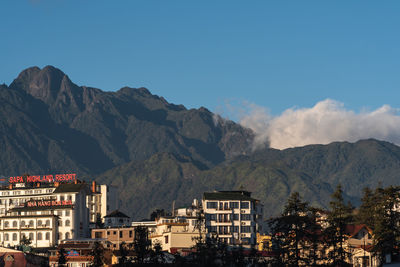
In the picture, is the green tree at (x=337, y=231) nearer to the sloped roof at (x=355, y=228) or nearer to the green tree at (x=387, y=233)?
the green tree at (x=387, y=233)

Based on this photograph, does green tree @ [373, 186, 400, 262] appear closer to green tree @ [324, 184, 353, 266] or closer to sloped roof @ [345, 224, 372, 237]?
green tree @ [324, 184, 353, 266]

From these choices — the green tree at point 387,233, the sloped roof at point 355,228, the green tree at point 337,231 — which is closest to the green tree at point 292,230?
the green tree at point 337,231

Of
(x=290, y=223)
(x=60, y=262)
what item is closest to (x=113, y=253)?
(x=60, y=262)

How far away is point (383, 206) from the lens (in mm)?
162000

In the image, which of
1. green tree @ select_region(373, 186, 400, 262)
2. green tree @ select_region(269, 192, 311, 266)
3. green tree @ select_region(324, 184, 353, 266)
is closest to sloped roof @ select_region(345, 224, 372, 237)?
green tree @ select_region(373, 186, 400, 262)

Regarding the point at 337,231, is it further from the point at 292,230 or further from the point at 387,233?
the point at 387,233

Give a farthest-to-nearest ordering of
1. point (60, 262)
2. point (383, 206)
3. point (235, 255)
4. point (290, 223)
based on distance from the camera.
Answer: point (60, 262) → point (383, 206) → point (235, 255) → point (290, 223)

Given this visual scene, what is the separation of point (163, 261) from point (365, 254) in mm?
40685

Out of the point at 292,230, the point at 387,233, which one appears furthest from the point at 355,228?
the point at 292,230

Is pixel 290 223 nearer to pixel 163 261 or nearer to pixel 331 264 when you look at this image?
pixel 331 264

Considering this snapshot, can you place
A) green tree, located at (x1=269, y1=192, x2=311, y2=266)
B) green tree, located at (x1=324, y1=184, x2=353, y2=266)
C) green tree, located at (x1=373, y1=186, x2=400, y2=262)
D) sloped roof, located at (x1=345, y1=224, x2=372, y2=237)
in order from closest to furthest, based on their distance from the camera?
1. green tree, located at (x1=269, y1=192, x2=311, y2=266)
2. green tree, located at (x1=324, y1=184, x2=353, y2=266)
3. green tree, located at (x1=373, y1=186, x2=400, y2=262)
4. sloped roof, located at (x1=345, y1=224, x2=372, y2=237)

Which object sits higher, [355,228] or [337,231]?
[355,228]

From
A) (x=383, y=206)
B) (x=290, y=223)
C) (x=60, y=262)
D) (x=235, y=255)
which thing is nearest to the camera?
(x=290, y=223)

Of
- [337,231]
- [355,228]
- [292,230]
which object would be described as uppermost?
[355,228]
